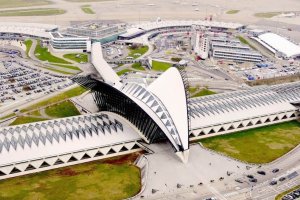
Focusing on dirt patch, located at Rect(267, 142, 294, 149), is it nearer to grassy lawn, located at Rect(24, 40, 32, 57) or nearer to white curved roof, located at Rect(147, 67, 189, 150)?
white curved roof, located at Rect(147, 67, 189, 150)

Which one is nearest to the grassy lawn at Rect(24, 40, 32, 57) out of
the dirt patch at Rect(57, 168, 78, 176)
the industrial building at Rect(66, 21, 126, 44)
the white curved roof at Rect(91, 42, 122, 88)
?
the industrial building at Rect(66, 21, 126, 44)

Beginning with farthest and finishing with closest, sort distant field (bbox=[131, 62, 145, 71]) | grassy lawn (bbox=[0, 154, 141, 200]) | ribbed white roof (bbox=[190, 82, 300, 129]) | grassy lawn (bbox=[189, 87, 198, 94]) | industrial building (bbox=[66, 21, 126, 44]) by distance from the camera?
industrial building (bbox=[66, 21, 126, 44]), distant field (bbox=[131, 62, 145, 71]), grassy lawn (bbox=[189, 87, 198, 94]), ribbed white roof (bbox=[190, 82, 300, 129]), grassy lawn (bbox=[0, 154, 141, 200])

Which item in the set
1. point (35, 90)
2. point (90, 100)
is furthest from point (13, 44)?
point (90, 100)

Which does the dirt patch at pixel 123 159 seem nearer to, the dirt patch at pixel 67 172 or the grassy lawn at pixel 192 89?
the dirt patch at pixel 67 172

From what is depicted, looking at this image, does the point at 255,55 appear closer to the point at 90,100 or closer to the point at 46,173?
the point at 90,100

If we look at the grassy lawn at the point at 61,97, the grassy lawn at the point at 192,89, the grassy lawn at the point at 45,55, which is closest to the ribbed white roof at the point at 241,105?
the grassy lawn at the point at 192,89

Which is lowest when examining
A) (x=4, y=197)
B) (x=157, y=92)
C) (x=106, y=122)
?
(x=4, y=197)
